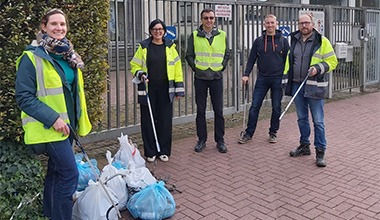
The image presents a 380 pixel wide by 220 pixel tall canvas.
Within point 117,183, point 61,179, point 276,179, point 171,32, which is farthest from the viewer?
point 171,32

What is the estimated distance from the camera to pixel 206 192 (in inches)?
198

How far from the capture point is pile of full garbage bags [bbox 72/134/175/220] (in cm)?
405

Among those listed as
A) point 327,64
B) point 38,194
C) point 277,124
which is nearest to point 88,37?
point 38,194

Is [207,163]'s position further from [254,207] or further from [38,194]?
[38,194]

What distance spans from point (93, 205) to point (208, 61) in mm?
2975

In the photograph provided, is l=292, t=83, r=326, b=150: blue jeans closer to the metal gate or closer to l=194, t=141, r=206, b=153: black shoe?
l=194, t=141, r=206, b=153: black shoe

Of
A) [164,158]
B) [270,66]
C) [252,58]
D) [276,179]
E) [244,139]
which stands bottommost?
[276,179]

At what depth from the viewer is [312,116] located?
6.01 m

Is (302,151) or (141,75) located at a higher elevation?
(141,75)

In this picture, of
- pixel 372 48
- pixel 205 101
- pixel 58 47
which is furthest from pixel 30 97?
pixel 372 48

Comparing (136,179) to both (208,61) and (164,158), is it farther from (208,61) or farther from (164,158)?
(208,61)

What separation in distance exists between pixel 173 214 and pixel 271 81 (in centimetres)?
323

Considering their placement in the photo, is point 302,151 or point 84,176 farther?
point 302,151

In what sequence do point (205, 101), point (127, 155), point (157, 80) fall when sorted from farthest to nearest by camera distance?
point (205, 101), point (157, 80), point (127, 155)
